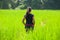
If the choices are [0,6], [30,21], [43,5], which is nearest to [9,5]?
[0,6]

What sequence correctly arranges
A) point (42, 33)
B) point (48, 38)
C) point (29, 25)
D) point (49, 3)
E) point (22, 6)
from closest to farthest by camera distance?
point (48, 38)
point (42, 33)
point (29, 25)
point (49, 3)
point (22, 6)

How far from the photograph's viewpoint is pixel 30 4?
59125 mm

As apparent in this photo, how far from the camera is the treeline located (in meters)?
56.2

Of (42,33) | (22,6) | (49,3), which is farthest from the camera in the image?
(22,6)

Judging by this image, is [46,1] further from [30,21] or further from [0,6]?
[30,21]

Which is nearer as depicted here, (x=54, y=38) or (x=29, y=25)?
(x=54, y=38)

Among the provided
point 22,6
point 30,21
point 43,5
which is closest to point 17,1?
point 22,6

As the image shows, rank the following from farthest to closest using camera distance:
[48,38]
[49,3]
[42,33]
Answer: [49,3] < [42,33] < [48,38]

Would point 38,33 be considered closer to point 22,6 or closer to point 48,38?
point 48,38

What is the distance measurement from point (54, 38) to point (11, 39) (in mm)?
827

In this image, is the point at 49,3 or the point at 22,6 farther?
the point at 22,6

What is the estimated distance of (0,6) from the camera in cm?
5784

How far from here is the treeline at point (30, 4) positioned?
56231 millimetres

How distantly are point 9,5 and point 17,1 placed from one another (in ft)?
12.4
